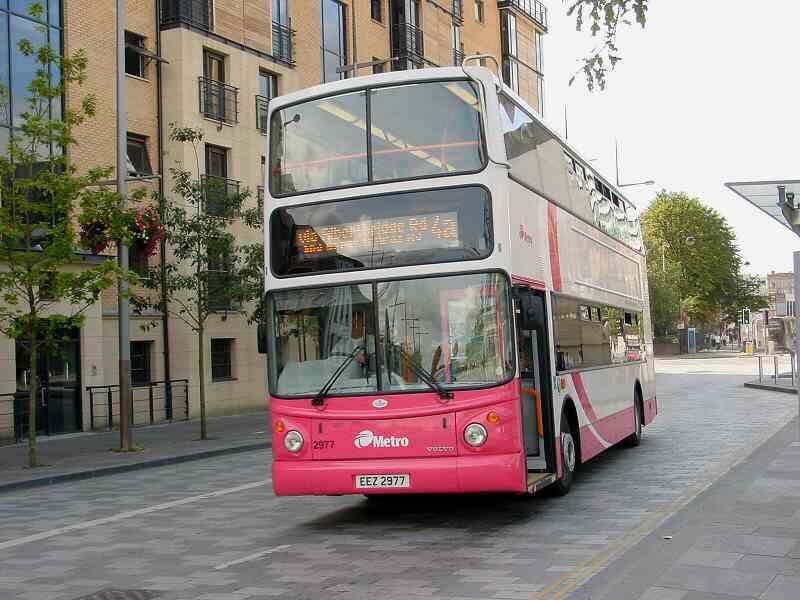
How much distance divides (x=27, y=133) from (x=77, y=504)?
7084 mm

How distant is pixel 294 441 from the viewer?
9703 millimetres

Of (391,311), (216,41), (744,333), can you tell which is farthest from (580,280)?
A: (744,333)

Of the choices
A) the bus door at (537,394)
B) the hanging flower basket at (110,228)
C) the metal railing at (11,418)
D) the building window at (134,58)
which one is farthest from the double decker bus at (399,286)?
the building window at (134,58)

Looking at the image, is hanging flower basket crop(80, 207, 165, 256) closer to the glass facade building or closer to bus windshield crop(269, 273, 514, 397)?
the glass facade building

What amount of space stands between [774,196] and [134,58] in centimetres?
2146

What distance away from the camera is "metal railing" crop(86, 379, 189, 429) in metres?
25.0

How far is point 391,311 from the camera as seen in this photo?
9.58 meters

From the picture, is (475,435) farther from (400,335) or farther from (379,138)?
(379,138)

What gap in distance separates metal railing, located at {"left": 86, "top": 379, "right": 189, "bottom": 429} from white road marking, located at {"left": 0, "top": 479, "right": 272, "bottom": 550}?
10.9 m

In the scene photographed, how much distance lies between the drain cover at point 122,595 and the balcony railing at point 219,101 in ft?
76.4

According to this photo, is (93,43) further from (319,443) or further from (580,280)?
(319,443)

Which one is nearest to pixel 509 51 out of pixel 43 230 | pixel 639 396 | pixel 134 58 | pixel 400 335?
pixel 134 58

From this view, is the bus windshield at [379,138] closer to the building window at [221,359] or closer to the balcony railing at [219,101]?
the balcony railing at [219,101]

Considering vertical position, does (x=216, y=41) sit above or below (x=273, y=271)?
above
